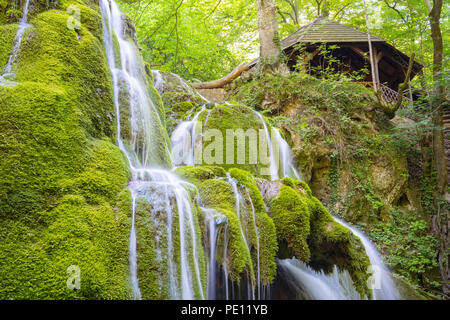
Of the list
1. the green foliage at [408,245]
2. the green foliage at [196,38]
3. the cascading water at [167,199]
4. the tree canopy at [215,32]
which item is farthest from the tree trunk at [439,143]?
the green foliage at [196,38]

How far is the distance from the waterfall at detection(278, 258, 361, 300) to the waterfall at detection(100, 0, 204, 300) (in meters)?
2.35

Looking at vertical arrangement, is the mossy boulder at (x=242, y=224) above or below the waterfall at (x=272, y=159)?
below

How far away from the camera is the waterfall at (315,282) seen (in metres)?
4.19

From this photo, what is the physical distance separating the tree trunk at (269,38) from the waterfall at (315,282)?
7.78 m

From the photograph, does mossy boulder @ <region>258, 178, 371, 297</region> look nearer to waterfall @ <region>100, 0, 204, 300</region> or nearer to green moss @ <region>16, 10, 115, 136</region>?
waterfall @ <region>100, 0, 204, 300</region>

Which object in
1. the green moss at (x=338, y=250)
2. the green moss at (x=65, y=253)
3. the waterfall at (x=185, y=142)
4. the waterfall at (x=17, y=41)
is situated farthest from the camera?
the waterfall at (x=185, y=142)

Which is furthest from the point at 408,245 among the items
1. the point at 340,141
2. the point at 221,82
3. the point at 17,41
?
the point at 221,82

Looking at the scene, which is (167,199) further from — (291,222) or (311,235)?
(311,235)

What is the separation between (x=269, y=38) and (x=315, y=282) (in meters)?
9.20

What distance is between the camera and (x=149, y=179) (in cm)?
322

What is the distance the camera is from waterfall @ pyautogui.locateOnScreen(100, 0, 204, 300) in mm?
2426

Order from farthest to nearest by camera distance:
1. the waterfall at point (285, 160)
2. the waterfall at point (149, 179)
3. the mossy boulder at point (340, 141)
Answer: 1. the mossy boulder at point (340, 141)
2. the waterfall at point (285, 160)
3. the waterfall at point (149, 179)

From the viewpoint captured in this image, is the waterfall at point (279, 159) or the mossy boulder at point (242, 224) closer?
the mossy boulder at point (242, 224)

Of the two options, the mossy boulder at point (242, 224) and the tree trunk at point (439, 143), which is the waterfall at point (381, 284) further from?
the tree trunk at point (439, 143)
